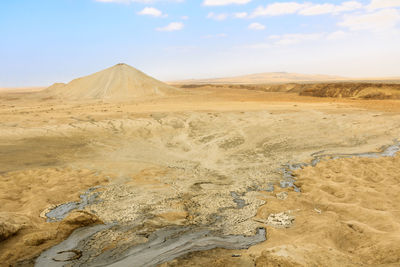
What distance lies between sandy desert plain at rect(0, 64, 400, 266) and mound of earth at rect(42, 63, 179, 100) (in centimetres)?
1215

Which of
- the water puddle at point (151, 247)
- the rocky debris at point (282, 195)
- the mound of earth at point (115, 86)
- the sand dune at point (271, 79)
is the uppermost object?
the sand dune at point (271, 79)

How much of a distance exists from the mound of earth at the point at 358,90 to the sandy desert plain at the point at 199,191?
317 inches

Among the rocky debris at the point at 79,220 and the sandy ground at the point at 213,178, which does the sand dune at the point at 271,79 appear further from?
the rocky debris at the point at 79,220

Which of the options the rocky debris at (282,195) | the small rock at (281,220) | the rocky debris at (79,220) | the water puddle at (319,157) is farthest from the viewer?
the water puddle at (319,157)

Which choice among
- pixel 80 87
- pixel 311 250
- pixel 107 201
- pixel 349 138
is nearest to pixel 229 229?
pixel 311 250

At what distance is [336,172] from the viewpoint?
632 cm

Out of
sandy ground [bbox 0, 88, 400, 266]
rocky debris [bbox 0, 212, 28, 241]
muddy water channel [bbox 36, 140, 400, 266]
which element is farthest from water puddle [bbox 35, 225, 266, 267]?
rocky debris [bbox 0, 212, 28, 241]

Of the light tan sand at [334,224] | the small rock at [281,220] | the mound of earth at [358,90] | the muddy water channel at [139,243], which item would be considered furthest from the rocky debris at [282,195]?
the mound of earth at [358,90]

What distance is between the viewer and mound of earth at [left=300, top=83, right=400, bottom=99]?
1883 cm

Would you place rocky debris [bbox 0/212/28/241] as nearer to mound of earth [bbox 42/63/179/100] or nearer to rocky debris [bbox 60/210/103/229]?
rocky debris [bbox 60/210/103/229]

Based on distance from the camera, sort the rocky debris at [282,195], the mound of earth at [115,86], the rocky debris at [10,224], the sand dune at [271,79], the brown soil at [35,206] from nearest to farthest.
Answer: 1. the brown soil at [35,206]
2. the rocky debris at [10,224]
3. the rocky debris at [282,195]
4. the mound of earth at [115,86]
5. the sand dune at [271,79]

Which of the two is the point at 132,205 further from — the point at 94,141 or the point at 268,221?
the point at 94,141

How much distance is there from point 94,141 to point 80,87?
19.5 metres

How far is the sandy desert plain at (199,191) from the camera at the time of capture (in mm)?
3244
